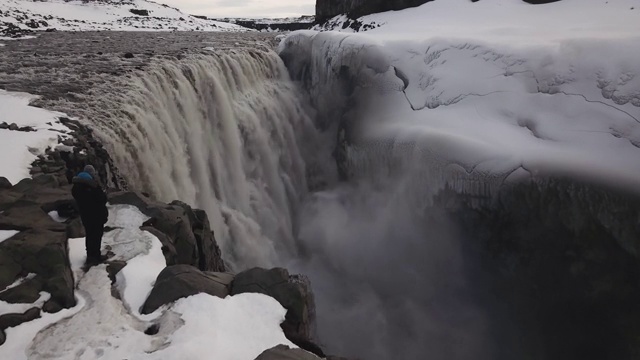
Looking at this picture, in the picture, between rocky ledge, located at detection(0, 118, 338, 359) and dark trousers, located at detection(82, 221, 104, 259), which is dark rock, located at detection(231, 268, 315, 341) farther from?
dark trousers, located at detection(82, 221, 104, 259)

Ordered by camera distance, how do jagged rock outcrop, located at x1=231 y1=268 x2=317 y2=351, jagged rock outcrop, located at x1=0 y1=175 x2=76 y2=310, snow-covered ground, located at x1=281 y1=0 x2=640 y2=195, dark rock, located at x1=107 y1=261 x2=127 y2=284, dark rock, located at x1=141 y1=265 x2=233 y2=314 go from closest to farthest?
jagged rock outcrop, located at x1=0 y1=175 x2=76 y2=310 → dark rock, located at x1=141 y1=265 x2=233 y2=314 → jagged rock outcrop, located at x1=231 y1=268 x2=317 y2=351 → dark rock, located at x1=107 y1=261 x2=127 y2=284 → snow-covered ground, located at x1=281 y1=0 x2=640 y2=195

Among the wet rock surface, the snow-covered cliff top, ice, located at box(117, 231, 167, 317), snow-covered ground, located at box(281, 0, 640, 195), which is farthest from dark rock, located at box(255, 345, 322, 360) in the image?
the snow-covered cliff top

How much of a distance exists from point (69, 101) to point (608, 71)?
36.7 feet

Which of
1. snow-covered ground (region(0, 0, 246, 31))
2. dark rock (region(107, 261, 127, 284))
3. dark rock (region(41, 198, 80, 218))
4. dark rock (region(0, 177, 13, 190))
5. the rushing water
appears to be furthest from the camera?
snow-covered ground (region(0, 0, 246, 31))

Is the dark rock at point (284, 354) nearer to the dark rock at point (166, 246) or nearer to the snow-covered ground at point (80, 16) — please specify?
the dark rock at point (166, 246)

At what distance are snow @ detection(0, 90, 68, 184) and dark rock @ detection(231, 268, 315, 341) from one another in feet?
13.2

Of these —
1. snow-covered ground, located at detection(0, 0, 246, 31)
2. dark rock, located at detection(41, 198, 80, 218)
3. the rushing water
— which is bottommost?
the rushing water

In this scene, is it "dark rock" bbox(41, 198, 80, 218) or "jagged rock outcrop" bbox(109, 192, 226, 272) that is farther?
"jagged rock outcrop" bbox(109, 192, 226, 272)

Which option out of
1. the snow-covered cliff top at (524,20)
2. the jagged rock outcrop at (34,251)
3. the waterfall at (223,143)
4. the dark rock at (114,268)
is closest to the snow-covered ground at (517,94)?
→ the snow-covered cliff top at (524,20)

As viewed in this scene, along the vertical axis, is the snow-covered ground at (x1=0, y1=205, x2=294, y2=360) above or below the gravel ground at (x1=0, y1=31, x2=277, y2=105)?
below

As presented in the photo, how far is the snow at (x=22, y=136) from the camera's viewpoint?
6883mm

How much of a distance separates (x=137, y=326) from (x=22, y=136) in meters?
4.91

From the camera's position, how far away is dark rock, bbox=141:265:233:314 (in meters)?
4.78

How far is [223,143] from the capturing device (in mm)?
13672
